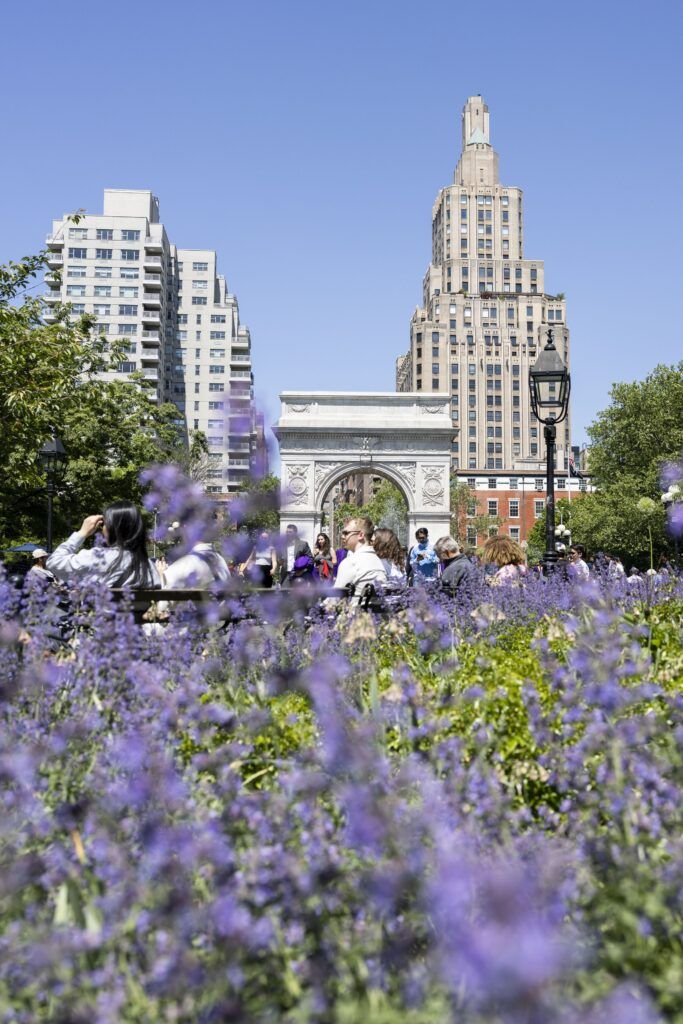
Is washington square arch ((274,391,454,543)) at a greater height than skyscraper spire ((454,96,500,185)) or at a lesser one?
lesser

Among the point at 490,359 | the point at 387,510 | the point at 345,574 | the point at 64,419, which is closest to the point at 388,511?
the point at 387,510

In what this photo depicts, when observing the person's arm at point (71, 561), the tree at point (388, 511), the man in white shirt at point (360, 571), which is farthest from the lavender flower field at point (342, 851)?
the tree at point (388, 511)

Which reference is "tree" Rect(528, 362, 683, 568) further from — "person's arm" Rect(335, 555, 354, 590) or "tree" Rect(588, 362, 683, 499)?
"person's arm" Rect(335, 555, 354, 590)

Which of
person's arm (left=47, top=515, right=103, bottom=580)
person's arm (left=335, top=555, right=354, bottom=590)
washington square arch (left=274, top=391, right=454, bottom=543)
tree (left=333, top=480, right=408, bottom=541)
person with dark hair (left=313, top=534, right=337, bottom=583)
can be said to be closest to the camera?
person's arm (left=47, top=515, right=103, bottom=580)

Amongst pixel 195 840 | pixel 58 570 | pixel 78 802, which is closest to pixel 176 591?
pixel 58 570

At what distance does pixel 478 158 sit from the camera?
447ft

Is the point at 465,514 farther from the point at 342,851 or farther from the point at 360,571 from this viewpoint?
the point at 342,851

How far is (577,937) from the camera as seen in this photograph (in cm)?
210

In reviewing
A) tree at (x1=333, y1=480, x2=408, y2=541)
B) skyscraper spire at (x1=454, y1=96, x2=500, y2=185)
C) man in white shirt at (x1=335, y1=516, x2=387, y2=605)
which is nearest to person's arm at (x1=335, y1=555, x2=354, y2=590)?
man in white shirt at (x1=335, y1=516, x2=387, y2=605)

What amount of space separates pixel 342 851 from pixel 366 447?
1746 inches

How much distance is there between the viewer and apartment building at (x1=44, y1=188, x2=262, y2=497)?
84.8 m

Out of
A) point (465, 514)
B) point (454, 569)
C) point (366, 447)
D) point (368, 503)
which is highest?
point (366, 447)

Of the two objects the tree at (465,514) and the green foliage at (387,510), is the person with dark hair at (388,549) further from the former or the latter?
the tree at (465,514)

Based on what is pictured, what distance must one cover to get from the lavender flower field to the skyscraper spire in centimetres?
14163
